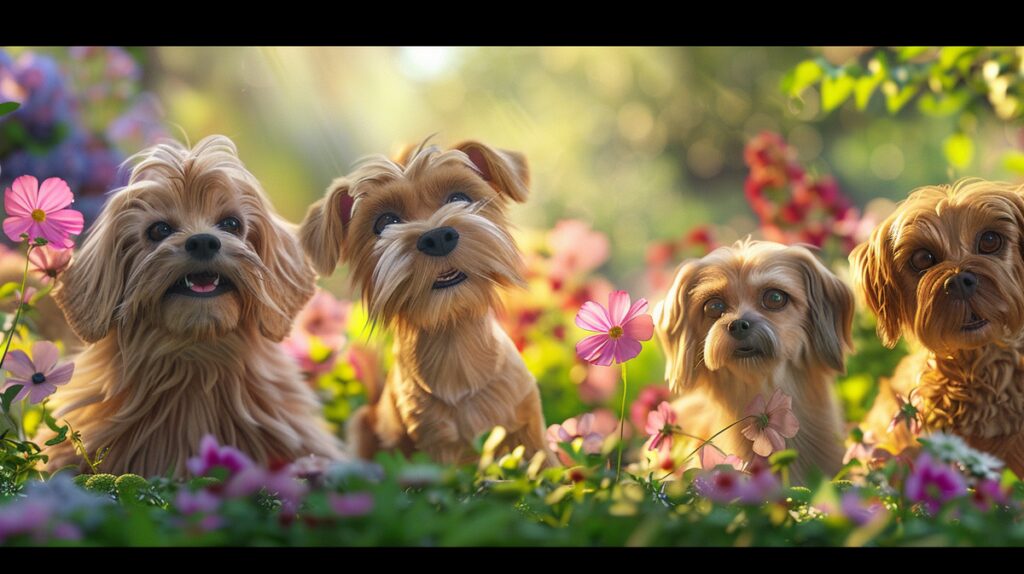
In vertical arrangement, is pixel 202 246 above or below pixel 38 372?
above

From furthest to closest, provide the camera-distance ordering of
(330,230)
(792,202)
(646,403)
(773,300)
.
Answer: (792,202)
(646,403)
(330,230)
(773,300)

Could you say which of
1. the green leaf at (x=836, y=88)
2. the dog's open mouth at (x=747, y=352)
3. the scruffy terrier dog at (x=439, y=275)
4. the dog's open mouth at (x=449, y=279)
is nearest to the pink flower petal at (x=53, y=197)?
the scruffy terrier dog at (x=439, y=275)

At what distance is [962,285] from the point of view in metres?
1.59

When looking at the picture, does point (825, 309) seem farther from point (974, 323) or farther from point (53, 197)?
point (53, 197)

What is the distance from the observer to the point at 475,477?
4.46 ft

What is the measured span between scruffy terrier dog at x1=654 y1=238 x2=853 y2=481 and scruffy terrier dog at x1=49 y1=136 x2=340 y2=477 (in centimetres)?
69

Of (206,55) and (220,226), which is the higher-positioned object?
(206,55)

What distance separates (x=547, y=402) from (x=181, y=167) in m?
1.12

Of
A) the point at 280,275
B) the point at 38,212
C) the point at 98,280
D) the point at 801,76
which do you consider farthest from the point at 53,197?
the point at 801,76

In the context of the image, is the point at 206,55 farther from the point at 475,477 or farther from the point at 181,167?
the point at 475,477

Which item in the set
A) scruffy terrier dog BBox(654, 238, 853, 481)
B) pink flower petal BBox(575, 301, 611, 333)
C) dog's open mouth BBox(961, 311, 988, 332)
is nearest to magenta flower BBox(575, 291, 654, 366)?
pink flower petal BBox(575, 301, 611, 333)

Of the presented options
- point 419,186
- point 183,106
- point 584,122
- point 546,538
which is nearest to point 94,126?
point 183,106

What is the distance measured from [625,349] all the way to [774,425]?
277mm

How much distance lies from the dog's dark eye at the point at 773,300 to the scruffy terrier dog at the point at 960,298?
15 centimetres
